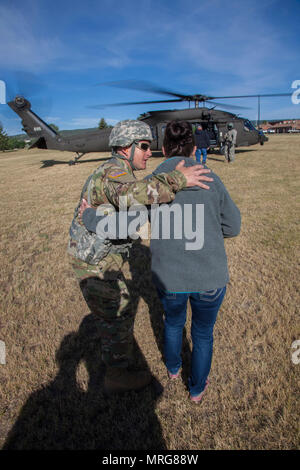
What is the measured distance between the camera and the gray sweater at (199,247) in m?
1.71

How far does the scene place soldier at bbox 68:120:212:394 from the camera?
5.21ft

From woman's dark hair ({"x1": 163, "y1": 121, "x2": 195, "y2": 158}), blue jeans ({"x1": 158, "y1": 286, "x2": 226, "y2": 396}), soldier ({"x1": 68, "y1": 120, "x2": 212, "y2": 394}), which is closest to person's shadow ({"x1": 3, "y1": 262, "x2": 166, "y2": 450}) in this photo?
soldier ({"x1": 68, "y1": 120, "x2": 212, "y2": 394})

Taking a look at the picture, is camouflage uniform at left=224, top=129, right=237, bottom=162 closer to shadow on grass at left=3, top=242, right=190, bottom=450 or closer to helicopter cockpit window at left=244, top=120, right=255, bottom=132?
helicopter cockpit window at left=244, top=120, right=255, bottom=132

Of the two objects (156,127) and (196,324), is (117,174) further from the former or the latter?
(156,127)

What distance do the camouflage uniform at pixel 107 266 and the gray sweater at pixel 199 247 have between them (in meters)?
0.36

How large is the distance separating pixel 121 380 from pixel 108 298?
0.96 m

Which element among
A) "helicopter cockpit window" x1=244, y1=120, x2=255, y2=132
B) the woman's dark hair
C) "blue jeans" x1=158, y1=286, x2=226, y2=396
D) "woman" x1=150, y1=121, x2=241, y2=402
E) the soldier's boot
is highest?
"helicopter cockpit window" x1=244, y1=120, x2=255, y2=132

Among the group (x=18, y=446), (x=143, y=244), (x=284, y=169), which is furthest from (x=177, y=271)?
(x=284, y=169)

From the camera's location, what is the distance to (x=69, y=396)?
2463mm

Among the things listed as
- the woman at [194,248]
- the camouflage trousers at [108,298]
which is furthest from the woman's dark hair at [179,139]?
the camouflage trousers at [108,298]

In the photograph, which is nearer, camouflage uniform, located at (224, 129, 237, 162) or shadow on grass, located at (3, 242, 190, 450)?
shadow on grass, located at (3, 242, 190, 450)

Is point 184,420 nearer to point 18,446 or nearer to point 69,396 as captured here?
point 69,396

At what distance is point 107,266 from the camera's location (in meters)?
2.19

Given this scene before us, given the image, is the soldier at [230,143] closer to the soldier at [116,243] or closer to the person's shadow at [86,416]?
the soldier at [116,243]
